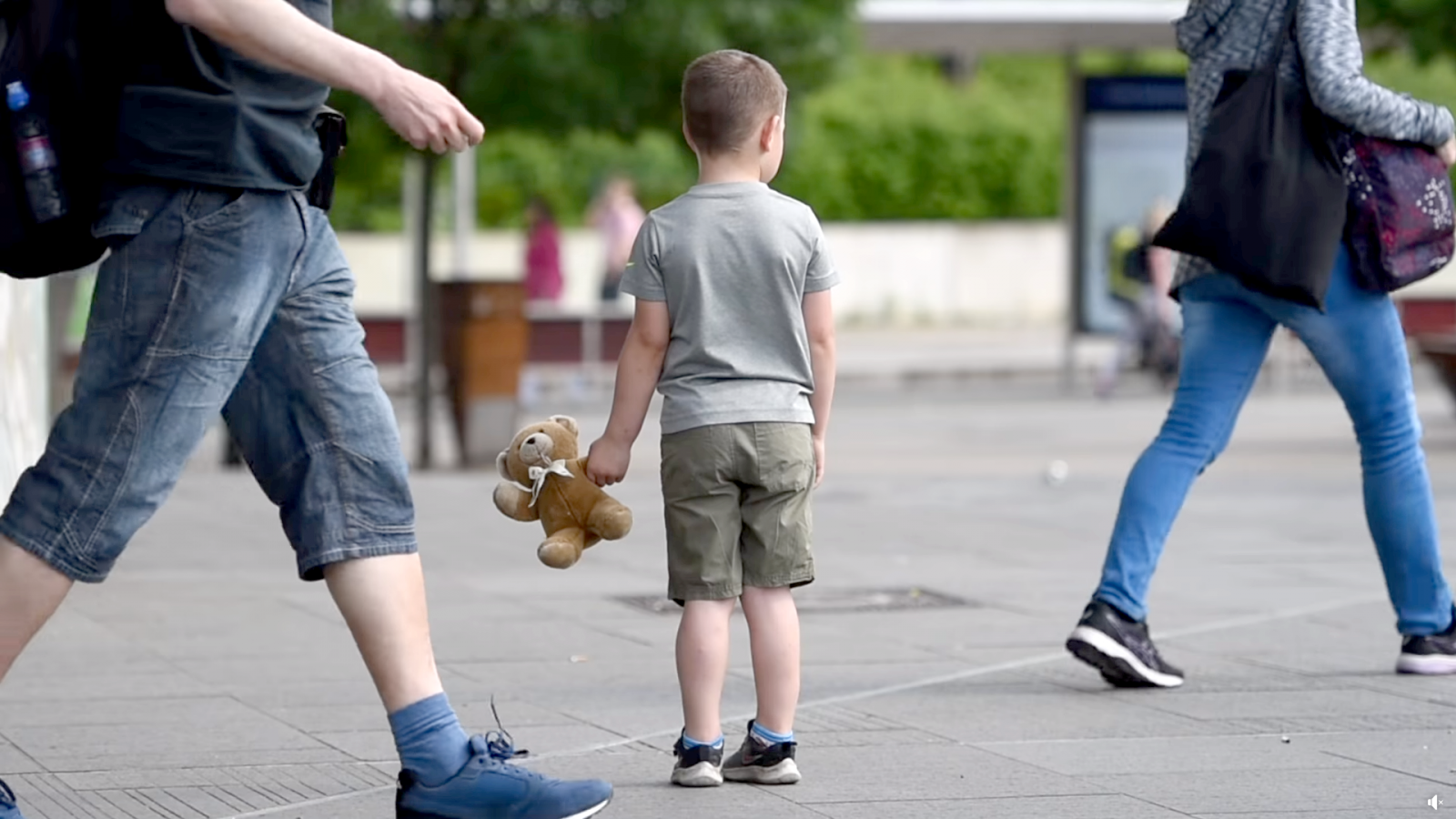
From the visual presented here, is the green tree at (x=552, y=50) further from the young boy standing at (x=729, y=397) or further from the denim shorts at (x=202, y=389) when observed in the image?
the denim shorts at (x=202, y=389)

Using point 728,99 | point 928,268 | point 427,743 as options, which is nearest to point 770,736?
point 427,743

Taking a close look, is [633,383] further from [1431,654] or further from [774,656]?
[1431,654]

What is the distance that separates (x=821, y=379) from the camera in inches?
175

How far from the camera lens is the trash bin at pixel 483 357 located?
492 inches

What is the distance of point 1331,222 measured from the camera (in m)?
5.35

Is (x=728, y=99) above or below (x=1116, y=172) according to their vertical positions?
above

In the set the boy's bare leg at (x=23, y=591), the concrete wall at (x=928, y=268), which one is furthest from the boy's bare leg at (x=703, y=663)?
the concrete wall at (x=928, y=268)

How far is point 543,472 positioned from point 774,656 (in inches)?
21.1

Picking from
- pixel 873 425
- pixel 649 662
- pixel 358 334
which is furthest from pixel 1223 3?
pixel 873 425

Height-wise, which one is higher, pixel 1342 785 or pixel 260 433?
pixel 260 433

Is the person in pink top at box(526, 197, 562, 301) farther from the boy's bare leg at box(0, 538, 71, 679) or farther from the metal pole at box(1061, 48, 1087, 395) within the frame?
the boy's bare leg at box(0, 538, 71, 679)

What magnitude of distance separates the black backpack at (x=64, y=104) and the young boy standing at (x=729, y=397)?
3.59 ft

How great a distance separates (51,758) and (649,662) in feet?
5.50

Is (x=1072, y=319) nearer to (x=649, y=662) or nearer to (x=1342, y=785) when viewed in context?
(x=649, y=662)
